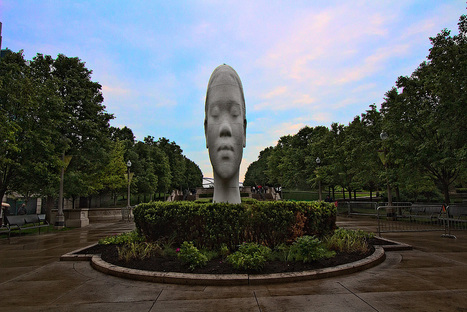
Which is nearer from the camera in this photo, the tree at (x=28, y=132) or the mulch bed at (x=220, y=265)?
the mulch bed at (x=220, y=265)

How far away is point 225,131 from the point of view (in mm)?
9906

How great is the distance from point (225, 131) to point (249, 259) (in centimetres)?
507

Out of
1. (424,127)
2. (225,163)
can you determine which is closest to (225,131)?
(225,163)

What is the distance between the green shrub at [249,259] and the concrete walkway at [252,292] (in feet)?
1.70

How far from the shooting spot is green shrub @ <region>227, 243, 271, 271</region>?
18.9ft

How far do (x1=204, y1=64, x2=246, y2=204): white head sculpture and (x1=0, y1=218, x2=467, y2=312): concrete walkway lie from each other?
15.9ft

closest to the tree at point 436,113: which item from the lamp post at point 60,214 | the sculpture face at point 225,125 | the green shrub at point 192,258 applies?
the sculpture face at point 225,125

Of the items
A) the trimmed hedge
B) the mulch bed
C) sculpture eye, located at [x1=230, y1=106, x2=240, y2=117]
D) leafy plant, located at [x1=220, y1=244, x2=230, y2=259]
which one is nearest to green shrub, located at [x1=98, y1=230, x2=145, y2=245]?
the trimmed hedge

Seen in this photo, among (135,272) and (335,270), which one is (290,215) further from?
(135,272)

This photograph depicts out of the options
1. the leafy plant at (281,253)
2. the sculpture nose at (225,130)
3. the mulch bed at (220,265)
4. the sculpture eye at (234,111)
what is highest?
the sculpture eye at (234,111)

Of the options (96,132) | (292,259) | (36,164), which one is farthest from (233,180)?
(96,132)

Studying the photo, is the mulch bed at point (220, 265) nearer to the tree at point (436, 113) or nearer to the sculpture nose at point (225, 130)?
the sculpture nose at point (225, 130)

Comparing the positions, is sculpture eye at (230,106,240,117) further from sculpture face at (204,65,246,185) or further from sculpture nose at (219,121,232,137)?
sculpture nose at (219,121,232,137)

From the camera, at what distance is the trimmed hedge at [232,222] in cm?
707
